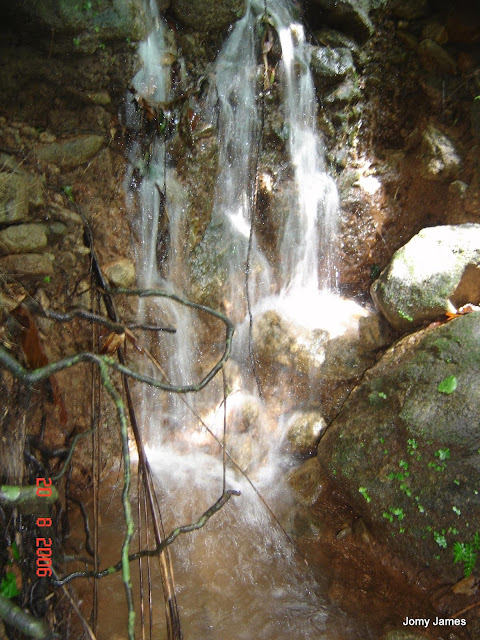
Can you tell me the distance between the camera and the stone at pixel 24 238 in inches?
130

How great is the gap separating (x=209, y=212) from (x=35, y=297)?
2.38 meters

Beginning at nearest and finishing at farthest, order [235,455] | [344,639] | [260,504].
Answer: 1. [344,639]
2. [260,504]
3. [235,455]

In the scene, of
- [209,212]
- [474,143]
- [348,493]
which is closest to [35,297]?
[209,212]

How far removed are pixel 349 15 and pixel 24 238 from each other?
4.86 m

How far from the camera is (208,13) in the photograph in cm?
463

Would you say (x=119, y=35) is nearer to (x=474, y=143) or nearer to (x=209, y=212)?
(x=209, y=212)

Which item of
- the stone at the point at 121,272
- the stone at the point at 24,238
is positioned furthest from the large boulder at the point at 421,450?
the stone at the point at 24,238

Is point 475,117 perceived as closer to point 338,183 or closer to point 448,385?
point 338,183

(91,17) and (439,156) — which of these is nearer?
(91,17)

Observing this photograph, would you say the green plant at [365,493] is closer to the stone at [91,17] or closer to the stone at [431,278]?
the stone at [431,278]

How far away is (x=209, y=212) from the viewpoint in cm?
506

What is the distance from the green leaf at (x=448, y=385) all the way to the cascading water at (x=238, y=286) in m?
1.85

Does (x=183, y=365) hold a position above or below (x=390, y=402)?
above

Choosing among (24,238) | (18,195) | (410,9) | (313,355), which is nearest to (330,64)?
(410,9)
